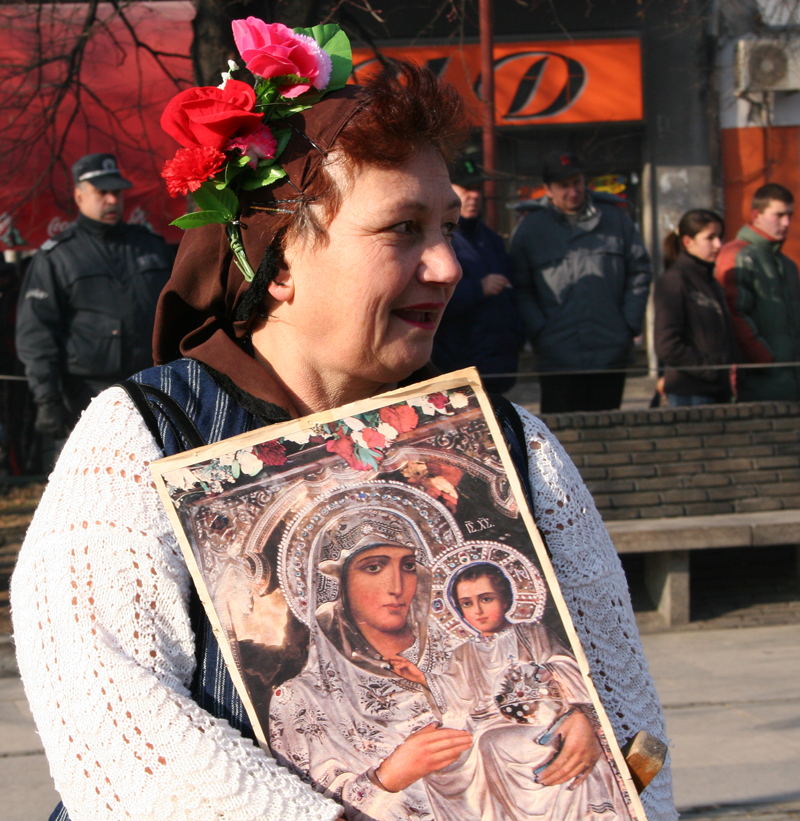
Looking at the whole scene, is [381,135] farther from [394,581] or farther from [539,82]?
[539,82]

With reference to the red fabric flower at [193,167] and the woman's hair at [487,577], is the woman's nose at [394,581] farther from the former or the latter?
the red fabric flower at [193,167]

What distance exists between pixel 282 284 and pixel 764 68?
11.5 metres

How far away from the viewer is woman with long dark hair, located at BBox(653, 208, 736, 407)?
5.75 meters

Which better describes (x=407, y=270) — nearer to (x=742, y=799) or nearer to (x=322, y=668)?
(x=322, y=668)

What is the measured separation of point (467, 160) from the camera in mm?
5707

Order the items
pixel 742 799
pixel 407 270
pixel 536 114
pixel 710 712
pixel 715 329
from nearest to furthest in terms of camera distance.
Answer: pixel 407 270
pixel 742 799
pixel 710 712
pixel 715 329
pixel 536 114

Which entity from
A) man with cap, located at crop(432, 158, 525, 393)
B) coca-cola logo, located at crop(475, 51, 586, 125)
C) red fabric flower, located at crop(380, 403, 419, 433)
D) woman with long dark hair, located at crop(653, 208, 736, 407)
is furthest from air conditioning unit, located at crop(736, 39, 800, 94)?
red fabric flower, located at crop(380, 403, 419, 433)

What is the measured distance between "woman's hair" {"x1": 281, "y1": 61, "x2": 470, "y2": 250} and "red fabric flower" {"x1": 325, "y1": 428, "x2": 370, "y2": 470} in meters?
0.37

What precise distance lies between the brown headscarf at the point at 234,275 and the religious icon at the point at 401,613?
27 cm

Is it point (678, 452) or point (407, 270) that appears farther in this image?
point (678, 452)

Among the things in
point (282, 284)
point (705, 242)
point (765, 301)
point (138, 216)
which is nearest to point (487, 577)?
point (282, 284)

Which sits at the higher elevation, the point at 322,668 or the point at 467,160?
the point at 467,160

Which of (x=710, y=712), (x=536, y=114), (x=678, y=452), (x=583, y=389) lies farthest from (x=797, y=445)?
(x=536, y=114)

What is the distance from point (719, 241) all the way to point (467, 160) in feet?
4.96
